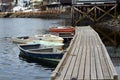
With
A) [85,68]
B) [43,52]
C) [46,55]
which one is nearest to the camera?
[85,68]

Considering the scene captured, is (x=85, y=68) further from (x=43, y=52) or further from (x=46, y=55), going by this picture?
(x=43, y=52)

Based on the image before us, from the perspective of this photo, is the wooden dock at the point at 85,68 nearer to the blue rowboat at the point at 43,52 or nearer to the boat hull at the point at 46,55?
the boat hull at the point at 46,55

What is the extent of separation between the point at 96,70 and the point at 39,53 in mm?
13392

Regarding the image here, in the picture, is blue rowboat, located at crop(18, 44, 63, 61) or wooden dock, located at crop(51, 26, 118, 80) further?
blue rowboat, located at crop(18, 44, 63, 61)

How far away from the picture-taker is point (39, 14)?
543 feet

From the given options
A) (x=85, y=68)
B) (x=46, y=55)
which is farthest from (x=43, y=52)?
(x=85, y=68)

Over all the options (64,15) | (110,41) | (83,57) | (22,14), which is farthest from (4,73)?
(22,14)

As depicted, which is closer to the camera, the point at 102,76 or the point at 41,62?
the point at 102,76

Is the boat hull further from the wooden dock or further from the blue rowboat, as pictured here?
the wooden dock

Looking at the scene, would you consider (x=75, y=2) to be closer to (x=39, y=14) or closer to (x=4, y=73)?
(x=4, y=73)

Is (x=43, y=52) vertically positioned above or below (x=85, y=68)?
below

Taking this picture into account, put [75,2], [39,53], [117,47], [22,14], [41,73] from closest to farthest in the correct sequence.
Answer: [41,73], [39,53], [117,47], [75,2], [22,14]

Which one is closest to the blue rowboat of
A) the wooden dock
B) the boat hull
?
the boat hull

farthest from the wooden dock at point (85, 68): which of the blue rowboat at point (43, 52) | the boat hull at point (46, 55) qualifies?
the blue rowboat at point (43, 52)
